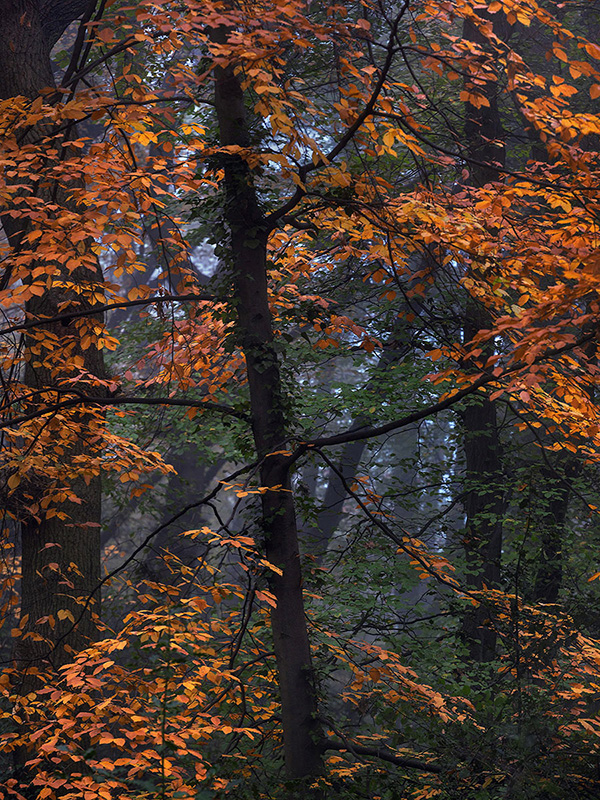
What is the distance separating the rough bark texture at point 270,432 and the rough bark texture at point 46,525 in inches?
73.2

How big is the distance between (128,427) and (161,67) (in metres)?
5.41

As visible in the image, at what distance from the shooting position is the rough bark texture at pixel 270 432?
16.7 feet

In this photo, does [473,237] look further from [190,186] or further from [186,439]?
[186,439]

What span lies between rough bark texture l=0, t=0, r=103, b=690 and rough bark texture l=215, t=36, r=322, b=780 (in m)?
1.86

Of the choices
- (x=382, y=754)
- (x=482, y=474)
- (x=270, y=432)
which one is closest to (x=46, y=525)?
(x=270, y=432)

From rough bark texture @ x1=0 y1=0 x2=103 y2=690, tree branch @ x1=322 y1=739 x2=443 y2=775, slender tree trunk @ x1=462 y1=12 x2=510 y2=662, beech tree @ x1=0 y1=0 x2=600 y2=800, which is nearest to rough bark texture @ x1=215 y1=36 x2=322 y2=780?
beech tree @ x1=0 y1=0 x2=600 y2=800

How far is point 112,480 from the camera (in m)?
11.0

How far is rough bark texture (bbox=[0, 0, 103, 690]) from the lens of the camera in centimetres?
635

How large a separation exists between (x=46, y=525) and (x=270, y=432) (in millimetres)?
2761

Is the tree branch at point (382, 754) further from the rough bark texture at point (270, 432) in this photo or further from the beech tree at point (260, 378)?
the rough bark texture at point (270, 432)

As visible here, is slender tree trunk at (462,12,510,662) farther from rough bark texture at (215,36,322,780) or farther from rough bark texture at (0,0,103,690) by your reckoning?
rough bark texture at (0,0,103,690)

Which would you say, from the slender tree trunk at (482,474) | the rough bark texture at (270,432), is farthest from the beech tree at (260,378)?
the slender tree trunk at (482,474)

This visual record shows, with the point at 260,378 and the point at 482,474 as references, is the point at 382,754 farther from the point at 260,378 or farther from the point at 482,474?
the point at 482,474

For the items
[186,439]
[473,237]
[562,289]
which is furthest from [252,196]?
A: [186,439]
